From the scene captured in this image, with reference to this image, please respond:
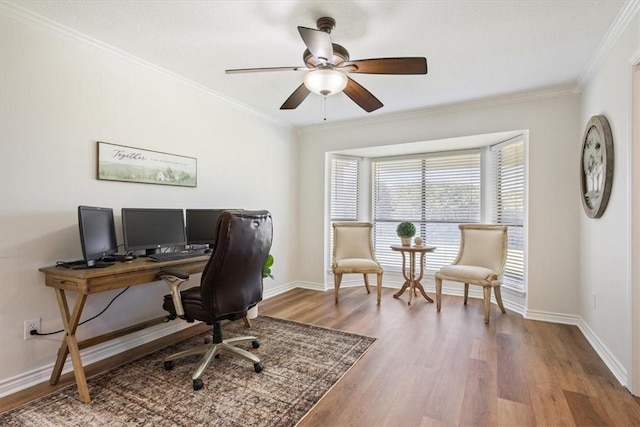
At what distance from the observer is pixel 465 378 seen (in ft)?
7.13

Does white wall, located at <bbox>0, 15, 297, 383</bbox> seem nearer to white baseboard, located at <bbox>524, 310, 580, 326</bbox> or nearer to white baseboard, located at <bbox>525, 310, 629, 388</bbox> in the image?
white baseboard, located at <bbox>525, 310, 629, 388</bbox>

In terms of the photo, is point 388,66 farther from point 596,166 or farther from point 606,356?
point 606,356

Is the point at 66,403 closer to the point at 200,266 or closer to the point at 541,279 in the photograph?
the point at 200,266

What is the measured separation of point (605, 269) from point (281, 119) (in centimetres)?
387

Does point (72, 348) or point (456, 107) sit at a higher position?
point (456, 107)

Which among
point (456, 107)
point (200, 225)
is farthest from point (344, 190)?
point (200, 225)

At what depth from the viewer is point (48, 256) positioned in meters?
2.22

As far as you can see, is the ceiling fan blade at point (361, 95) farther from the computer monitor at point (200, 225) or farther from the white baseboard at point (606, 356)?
the white baseboard at point (606, 356)

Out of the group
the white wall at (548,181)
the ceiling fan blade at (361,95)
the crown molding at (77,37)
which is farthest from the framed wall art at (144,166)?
the white wall at (548,181)

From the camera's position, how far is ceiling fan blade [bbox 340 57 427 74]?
2.00m

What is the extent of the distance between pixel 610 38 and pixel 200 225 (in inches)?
145

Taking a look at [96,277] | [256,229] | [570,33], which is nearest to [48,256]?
[96,277]

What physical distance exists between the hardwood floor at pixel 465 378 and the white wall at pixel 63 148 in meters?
0.44

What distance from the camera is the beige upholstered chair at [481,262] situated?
11.0 ft
